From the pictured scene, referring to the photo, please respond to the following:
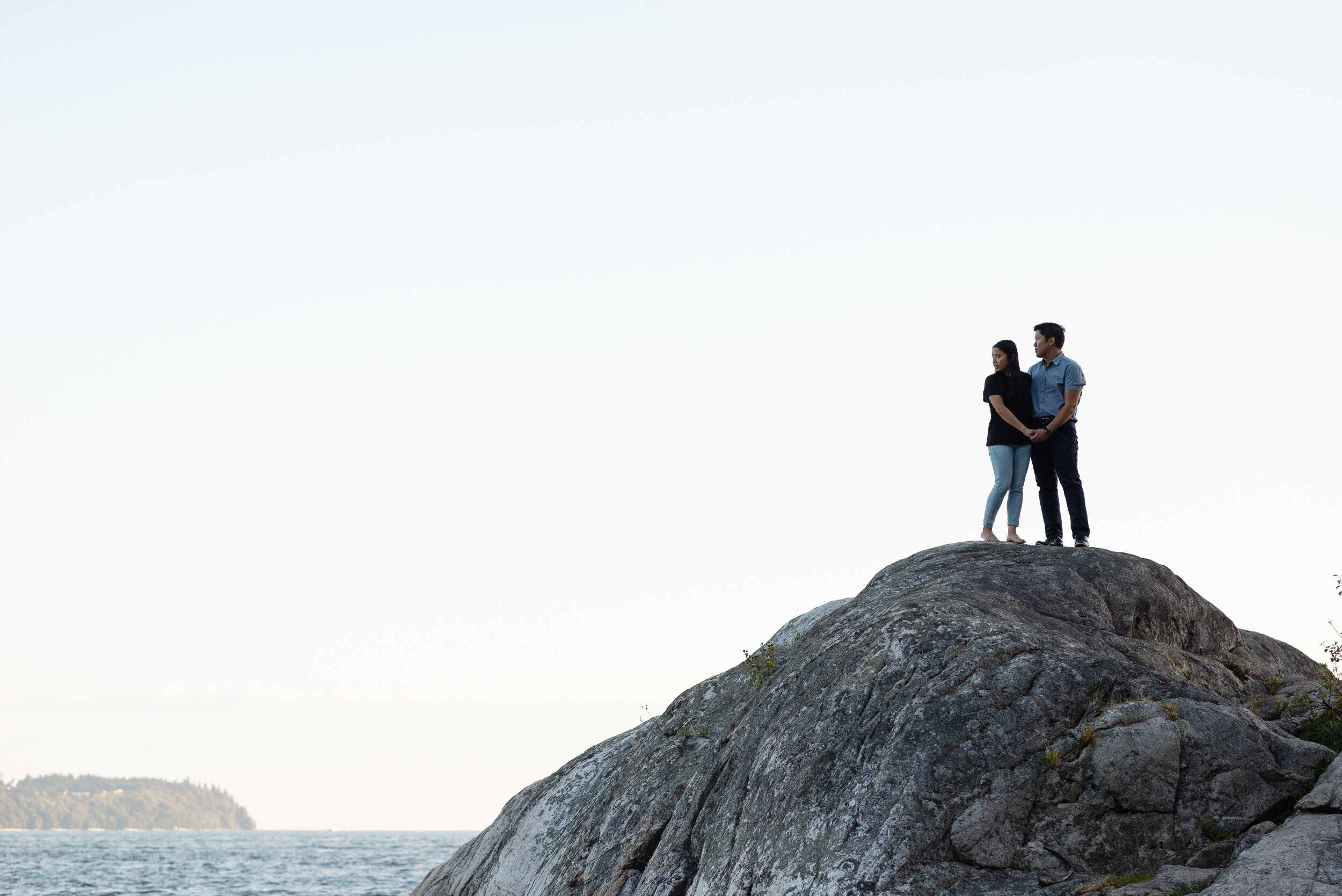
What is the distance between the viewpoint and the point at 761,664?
1565 centimetres

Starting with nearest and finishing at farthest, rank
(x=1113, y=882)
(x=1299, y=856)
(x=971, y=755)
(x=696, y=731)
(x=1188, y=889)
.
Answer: (x=1299, y=856) < (x=1188, y=889) < (x=1113, y=882) < (x=971, y=755) < (x=696, y=731)

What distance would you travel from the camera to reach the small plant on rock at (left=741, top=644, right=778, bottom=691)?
50.6ft

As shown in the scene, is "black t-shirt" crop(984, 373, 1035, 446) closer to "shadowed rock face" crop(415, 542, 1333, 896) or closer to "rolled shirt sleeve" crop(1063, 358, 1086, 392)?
"rolled shirt sleeve" crop(1063, 358, 1086, 392)

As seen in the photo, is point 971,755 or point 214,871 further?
point 214,871

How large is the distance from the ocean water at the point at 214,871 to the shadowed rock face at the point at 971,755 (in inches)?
1808

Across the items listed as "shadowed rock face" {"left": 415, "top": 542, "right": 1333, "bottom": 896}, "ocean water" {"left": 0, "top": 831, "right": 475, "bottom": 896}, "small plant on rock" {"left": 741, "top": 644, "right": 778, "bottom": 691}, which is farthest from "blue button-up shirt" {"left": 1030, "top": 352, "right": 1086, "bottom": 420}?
"ocean water" {"left": 0, "top": 831, "right": 475, "bottom": 896}

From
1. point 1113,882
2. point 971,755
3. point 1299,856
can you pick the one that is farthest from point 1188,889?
point 971,755

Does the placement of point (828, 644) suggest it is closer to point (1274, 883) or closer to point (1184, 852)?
point (1184, 852)

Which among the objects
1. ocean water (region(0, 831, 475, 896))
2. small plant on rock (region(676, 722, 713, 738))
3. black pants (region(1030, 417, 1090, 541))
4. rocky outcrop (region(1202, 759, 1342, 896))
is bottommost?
ocean water (region(0, 831, 475, 896))

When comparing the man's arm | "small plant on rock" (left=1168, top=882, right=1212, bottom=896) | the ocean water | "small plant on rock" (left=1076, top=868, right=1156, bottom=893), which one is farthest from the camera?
the ocean water

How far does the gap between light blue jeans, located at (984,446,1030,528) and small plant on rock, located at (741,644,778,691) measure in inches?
143

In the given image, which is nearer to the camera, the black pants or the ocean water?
the black pants

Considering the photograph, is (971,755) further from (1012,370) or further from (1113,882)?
(1012,370)

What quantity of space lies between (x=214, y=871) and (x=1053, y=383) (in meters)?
87.2
